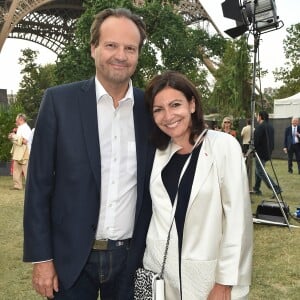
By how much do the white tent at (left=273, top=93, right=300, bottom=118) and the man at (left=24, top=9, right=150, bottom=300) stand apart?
19001 mm

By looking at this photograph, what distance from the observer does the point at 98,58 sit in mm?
2150

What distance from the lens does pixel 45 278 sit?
82.8 inches

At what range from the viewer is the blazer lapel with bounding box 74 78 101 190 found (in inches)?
80.9

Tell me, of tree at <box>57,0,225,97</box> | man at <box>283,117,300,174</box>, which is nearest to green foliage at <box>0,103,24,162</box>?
man at <box>283,117,300,174</box>

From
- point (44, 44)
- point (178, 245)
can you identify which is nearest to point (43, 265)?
point (178, 245)

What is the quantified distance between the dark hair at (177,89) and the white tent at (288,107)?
18.9 metres

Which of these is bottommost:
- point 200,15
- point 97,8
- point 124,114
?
point 124,114

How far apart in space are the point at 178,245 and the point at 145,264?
233mm

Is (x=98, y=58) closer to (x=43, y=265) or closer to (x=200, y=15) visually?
(x=43, y=265)

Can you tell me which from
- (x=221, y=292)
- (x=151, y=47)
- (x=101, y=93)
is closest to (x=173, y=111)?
(x=101, y=93)

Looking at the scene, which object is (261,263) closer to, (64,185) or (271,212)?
(271,212)

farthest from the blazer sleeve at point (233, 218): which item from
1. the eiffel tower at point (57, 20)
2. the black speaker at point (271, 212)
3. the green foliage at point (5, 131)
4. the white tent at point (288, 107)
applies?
the eiffel tower at point (57, 20)

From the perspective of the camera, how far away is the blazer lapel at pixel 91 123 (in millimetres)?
2055

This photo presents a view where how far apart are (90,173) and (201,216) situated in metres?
0.52
